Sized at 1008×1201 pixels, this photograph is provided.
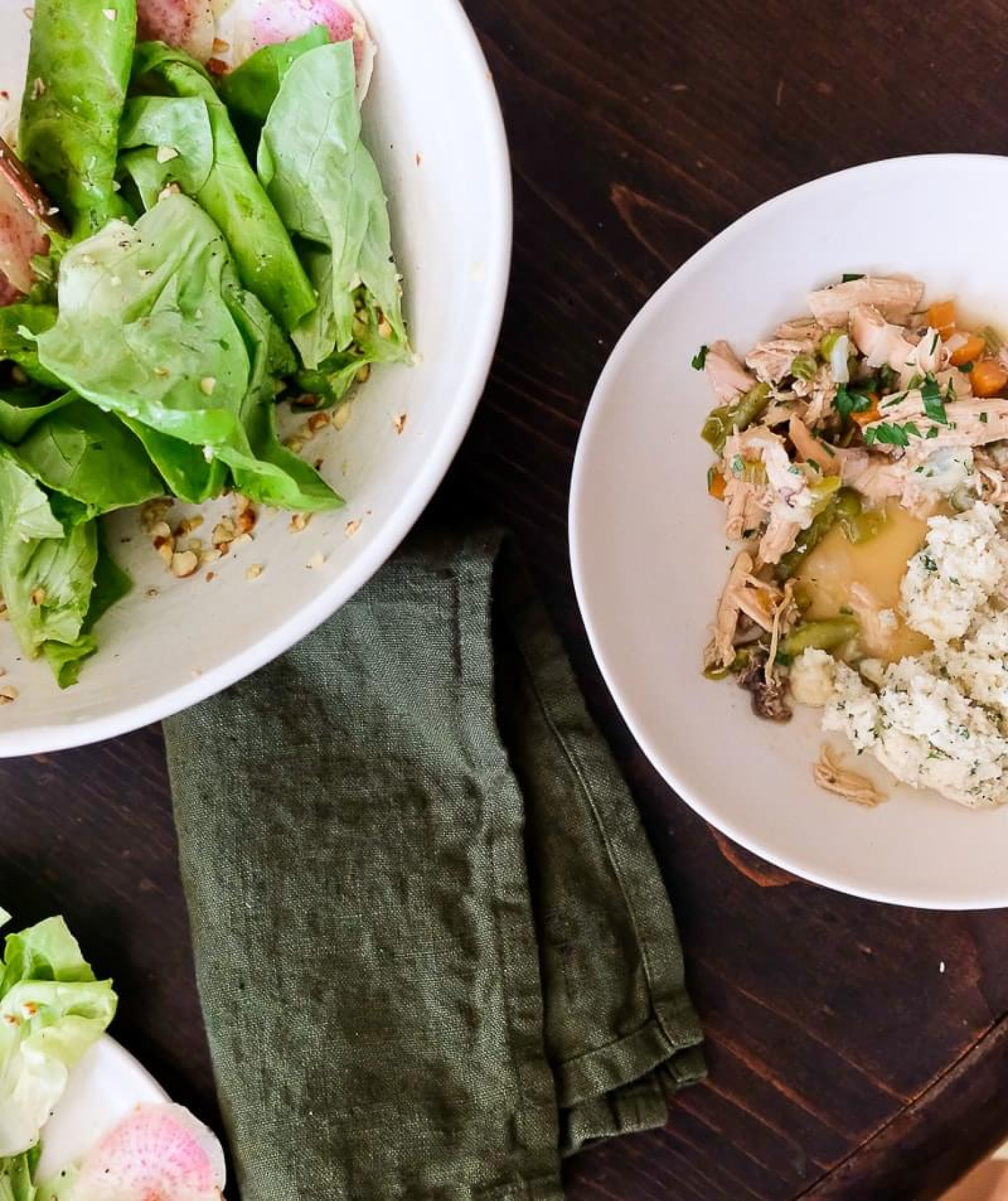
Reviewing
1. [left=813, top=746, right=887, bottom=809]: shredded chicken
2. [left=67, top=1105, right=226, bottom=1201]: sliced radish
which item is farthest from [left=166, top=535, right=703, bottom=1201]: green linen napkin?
[left=813, top=746, right=887, bottom=809]: shredded chicken

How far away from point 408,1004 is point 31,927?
378mm

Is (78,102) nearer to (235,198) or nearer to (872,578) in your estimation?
(235,198)

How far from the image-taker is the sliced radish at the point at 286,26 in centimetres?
85

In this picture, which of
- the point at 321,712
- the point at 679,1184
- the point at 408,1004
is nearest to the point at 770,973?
the point at 679,1184

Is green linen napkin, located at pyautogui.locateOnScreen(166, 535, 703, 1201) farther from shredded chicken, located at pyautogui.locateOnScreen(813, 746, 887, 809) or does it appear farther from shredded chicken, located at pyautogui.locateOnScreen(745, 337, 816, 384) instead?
shredded chicken, located at pyautogui.locateOnScreen(745, 337, 816, 384)


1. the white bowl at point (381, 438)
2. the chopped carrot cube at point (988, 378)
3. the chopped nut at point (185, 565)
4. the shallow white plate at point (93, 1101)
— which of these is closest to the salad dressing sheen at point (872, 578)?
the chopped carrot cube at point (988, 378)

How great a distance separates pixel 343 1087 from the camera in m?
1.08

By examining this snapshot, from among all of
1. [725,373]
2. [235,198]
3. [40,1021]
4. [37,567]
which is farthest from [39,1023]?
[725,373]

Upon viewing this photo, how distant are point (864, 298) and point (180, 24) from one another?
0.61 meters

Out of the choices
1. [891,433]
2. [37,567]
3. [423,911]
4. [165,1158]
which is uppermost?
[37,567]

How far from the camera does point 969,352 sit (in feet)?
3.31

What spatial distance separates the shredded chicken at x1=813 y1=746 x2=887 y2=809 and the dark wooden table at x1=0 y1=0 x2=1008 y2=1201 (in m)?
0.12

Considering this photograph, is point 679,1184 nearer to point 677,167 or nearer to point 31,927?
point 31,927

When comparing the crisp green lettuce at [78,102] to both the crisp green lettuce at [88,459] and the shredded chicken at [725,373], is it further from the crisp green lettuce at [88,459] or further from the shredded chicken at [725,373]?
the shredded chicken at [725,373]
